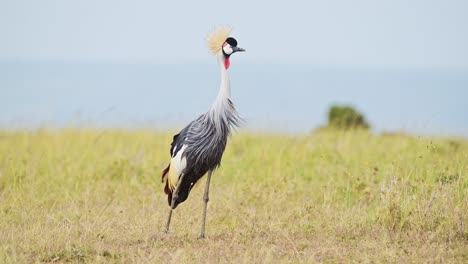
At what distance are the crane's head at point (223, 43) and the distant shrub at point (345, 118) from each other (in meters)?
9.00

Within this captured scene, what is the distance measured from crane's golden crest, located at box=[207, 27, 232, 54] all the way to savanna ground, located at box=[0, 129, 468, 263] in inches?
58.7

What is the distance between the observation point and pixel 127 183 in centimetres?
945

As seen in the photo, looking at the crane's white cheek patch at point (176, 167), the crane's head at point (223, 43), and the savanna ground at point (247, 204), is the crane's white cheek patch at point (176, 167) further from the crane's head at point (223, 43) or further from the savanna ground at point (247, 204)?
the crane's head at point (223, 43)

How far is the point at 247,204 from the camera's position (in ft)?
26.6

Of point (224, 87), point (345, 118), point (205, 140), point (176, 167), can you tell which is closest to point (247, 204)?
point (176, 167)

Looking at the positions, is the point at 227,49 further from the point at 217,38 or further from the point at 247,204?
the point at 247,204

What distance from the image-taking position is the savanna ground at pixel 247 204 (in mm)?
5875

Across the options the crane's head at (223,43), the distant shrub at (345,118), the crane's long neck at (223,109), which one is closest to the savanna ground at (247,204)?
the crane's long neck at (223,109)

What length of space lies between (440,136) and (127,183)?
19.9 ft

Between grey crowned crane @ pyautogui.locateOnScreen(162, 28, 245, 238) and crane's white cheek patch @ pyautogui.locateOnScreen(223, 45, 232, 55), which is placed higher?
crane's white cheek patch @ pyautogui.locateOnScreen(223, 45, 232, 55)

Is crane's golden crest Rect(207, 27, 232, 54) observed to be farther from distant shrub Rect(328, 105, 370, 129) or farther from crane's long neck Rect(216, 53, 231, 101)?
distant shrub Rect(328, 105, 370, 129)

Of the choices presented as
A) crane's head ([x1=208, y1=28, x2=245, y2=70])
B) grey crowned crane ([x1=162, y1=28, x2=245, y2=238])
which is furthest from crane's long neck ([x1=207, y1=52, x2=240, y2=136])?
crane's head ([x1=208, y1=28, x2=245, y2=70])

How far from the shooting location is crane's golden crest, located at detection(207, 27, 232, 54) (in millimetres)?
6754

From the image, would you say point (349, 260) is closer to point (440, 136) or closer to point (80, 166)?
point (80, 166)
